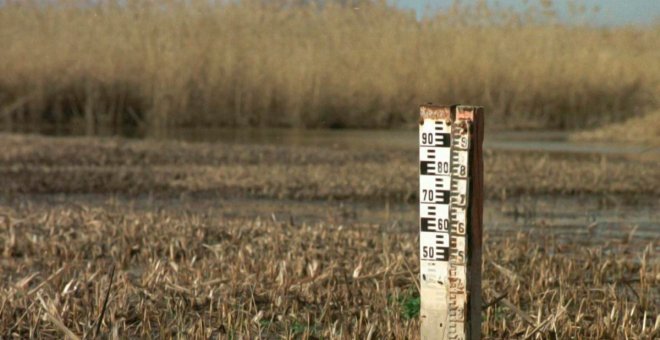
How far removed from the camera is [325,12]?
1030 inches

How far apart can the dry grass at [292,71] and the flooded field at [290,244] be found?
6.08m

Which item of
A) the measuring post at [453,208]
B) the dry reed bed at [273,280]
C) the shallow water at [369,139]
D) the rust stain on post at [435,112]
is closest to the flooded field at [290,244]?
the dry reed bed at [273,280]

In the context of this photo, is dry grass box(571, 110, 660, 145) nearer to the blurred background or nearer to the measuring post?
the blurred background

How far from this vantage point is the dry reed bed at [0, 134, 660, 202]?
11.9 meters

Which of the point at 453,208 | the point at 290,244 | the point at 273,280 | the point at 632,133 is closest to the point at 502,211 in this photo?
the point at 290,244

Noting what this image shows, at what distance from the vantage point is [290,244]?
24.6ft

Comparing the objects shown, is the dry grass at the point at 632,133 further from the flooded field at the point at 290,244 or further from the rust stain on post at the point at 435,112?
the rust stain on post at the point at 435,112

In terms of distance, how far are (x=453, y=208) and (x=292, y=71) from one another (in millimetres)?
18482

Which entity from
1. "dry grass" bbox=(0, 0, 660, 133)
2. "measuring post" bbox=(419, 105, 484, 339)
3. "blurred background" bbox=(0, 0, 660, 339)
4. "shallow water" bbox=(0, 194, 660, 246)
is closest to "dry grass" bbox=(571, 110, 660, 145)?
"blurred background" bbox=(0, 0, 660, 339)

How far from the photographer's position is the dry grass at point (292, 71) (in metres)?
22.3

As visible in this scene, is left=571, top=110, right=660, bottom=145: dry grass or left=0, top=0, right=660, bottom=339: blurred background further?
Result: left=571, top=110, right=660, bottom=145: dry grass

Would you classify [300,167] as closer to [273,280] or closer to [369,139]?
[369,139]

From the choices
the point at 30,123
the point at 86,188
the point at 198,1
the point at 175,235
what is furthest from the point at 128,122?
the point at 175,235

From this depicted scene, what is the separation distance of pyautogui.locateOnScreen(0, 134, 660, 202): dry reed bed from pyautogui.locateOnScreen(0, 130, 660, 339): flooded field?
0.04 meters
